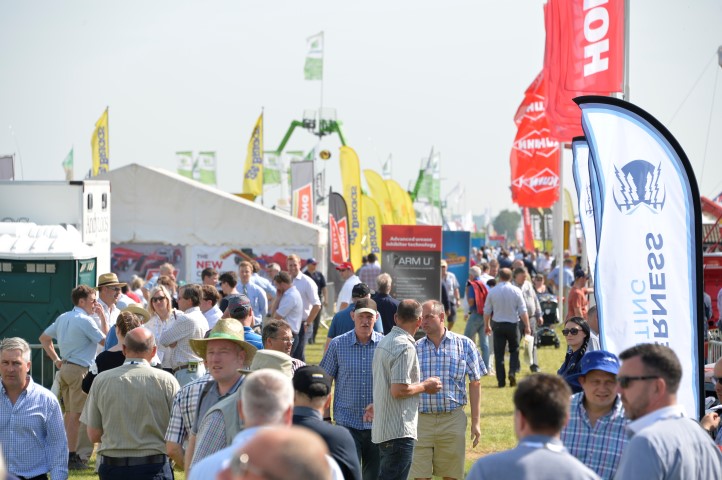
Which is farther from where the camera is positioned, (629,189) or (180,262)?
(180,262)

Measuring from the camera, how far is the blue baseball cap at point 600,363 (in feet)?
18.5

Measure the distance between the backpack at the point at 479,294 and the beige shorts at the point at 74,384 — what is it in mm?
8601

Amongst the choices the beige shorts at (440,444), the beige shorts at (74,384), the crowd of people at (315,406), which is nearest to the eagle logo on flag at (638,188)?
the crowd of people at (315,406)

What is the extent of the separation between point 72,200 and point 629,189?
34.6 ft

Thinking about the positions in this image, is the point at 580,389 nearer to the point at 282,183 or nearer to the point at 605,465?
the point at 605,465

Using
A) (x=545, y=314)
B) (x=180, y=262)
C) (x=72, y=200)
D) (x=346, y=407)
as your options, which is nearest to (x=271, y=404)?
(x=346, y=407)

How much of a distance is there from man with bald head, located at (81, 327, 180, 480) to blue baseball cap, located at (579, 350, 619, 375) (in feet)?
8.56

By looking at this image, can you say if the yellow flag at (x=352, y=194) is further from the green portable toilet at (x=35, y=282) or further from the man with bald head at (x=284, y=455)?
the man with bald head at (x=284, y=455)

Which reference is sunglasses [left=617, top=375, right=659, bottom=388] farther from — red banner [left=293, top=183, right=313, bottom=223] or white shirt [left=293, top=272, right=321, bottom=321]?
red banner [left=293, top=183, right=313, bottom=223]

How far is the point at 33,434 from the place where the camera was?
6.62 metres

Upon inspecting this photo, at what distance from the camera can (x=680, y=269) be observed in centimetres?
657

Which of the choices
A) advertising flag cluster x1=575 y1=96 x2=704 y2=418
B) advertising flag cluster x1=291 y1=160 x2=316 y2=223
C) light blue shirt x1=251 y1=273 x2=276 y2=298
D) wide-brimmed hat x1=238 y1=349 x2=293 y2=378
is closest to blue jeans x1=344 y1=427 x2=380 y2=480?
wide-brimmed hat x1=238 y1=349 x2=293 y2=378

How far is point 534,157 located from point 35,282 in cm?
1771

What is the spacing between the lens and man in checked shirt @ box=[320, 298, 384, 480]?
27.1 feet
